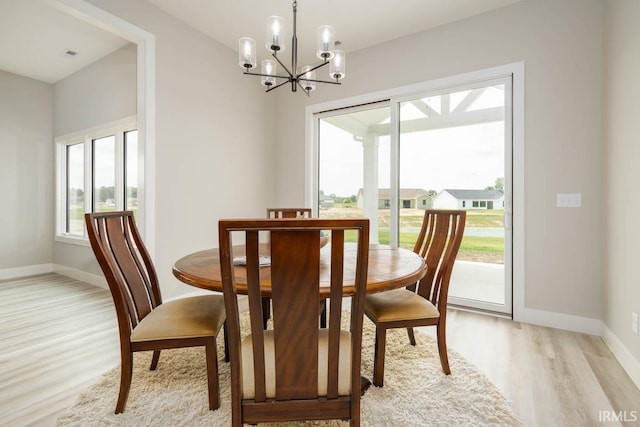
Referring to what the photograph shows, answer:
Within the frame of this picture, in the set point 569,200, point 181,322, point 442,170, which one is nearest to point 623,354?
point 569,200

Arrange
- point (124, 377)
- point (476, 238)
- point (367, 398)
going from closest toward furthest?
point (124, 377) < point (367, 398) < point (476, 238)

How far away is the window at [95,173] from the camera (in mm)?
3916

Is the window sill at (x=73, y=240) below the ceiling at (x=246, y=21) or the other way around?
below

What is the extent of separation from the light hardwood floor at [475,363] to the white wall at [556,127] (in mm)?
474

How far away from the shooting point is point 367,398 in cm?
157

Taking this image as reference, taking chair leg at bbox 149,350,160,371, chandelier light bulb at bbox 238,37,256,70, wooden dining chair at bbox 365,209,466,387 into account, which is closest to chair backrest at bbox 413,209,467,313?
wooden dining chair at bbox 365,209,466,387

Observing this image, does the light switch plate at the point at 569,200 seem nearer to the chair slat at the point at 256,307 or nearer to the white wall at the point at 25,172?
the chair slat at the point at 256,307

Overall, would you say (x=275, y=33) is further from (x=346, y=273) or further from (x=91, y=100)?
(x=91, y=100)

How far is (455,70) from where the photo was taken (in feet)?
9.93

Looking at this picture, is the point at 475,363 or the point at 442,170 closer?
the point at 475,363

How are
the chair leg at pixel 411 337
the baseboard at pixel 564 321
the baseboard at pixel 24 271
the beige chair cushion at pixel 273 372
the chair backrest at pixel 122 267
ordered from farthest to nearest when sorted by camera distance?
1. the baseboard at pixel 24 271
2. the baseboard at pixel 564 321
3. the chair leg at pixel 411 337
4. the chair backrest at pixel 122 267
5. the beige chair cushion at pixel 273 372

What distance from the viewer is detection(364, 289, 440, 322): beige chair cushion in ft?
5.42

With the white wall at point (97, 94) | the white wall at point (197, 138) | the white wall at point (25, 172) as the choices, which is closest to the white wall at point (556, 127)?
the white wall at point (197, 138)

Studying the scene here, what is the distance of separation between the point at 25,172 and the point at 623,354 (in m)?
7.06
